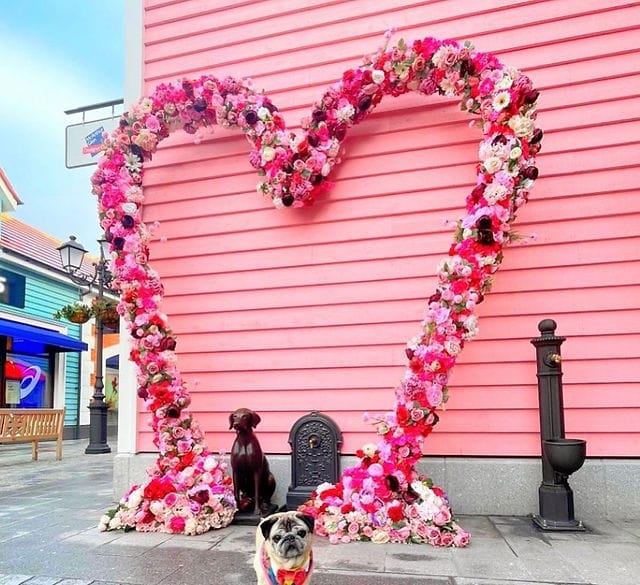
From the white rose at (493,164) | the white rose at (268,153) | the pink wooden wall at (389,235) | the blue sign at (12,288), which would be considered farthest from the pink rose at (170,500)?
the blue sign at (12,288)

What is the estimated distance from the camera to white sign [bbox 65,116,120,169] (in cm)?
767

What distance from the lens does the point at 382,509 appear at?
13.0ft

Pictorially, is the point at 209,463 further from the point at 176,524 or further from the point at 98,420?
the point at 98,420

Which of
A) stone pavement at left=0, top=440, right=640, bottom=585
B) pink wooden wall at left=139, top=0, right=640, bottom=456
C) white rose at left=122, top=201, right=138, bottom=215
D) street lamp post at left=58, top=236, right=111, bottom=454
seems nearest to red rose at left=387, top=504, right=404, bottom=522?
stone pavement at left=0, top=440, right=640, bottom=585

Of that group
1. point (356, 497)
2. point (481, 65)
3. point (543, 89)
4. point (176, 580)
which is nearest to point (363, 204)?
point (481, 65)

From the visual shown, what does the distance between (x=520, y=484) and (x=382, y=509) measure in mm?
1329

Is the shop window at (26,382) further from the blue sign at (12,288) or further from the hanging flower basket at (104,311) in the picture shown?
the hanging flower basket at (104,311)

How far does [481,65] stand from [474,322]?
2.10 m

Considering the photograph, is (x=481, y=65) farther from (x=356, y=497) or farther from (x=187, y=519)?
(x=187, y=519)

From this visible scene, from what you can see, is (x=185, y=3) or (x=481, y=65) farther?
(x=185, y=3)

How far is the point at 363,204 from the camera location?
203 inches

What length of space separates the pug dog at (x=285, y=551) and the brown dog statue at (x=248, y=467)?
172 centimetres

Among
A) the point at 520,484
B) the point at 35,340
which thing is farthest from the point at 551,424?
the point at 35,340

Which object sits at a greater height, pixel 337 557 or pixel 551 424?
pixel 551 424
